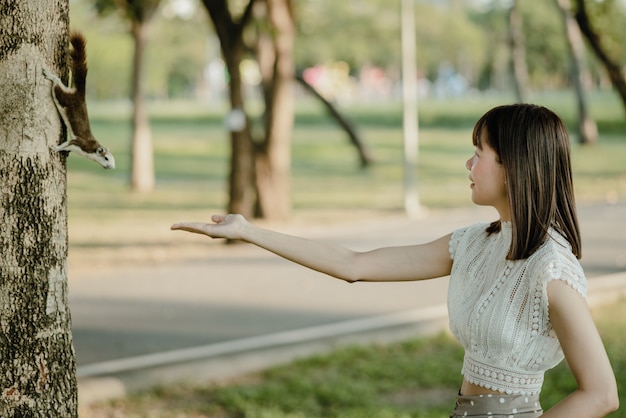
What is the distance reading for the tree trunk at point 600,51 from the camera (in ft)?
28.1

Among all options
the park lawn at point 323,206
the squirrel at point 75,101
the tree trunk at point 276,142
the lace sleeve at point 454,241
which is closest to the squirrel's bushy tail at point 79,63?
the squirrel at point 75,101

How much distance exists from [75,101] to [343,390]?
3604 mm

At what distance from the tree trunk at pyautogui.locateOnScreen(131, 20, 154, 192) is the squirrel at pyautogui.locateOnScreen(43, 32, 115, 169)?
18477 mm

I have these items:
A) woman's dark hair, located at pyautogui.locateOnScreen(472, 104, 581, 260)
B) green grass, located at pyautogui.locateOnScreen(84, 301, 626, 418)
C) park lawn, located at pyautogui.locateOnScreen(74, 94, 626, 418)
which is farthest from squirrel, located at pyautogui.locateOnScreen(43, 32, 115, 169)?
green grass, located at pyautogui.locateOnScreen(84, 301, 626, 418)

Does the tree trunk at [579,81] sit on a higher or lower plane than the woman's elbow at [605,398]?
higher

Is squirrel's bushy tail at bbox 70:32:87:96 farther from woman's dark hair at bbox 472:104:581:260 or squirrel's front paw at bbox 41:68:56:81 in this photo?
woman's dark hair at bbox 472:104:581:260

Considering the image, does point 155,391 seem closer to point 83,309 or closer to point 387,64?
point 83,309

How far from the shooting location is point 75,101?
2928 millimetres

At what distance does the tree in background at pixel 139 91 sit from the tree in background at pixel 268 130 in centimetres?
478

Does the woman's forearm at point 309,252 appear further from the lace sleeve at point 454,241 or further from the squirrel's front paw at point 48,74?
the squirrel's front paw at point 48,74

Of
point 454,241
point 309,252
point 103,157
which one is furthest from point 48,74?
point 454,241

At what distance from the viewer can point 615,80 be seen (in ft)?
28.3

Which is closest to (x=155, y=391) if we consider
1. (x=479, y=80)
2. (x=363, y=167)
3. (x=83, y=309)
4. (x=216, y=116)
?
(x=83, y=309)

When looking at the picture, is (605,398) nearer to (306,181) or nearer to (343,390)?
(343,390)
